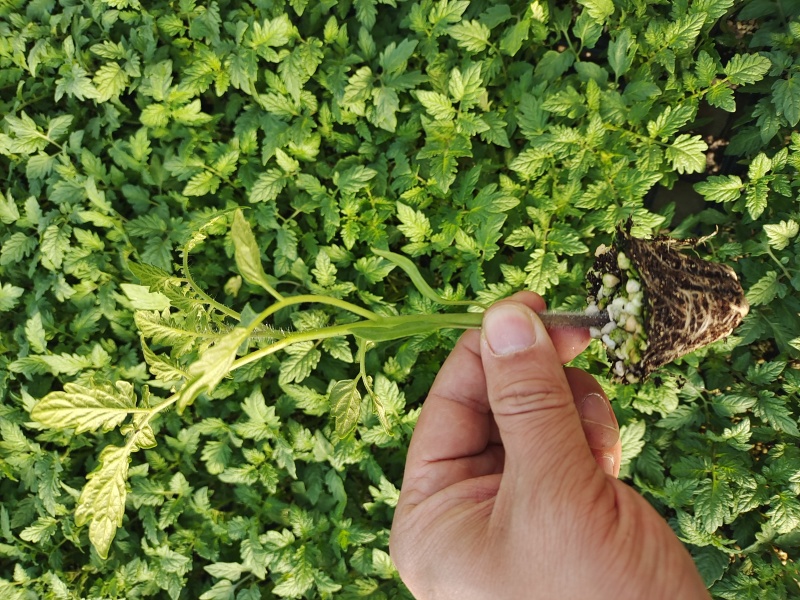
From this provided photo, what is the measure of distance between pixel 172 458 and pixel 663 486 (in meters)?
2.02

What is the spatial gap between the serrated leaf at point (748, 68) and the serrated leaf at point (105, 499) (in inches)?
83.7

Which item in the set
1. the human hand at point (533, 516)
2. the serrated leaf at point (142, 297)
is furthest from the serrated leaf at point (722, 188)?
the serrated leaf at point (142, 297)

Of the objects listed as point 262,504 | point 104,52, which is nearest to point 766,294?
point 262,504

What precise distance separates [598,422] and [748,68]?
4.14ft

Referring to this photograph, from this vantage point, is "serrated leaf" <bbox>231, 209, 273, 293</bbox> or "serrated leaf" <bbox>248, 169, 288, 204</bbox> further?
"serrated leaf" <bbox>248, 169, 288, 204</bbox>

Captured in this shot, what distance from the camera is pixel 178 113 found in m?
2.38

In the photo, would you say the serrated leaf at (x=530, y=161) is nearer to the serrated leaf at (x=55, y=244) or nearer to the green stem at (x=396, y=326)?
the green stem at (x=396, y=326)

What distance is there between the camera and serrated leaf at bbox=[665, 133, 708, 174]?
1.93m

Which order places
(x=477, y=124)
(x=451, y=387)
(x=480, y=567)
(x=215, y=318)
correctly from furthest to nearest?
(x=477, y=124)
(x=451, y=387)
(x=215, y=318)
(x=480, y=567)

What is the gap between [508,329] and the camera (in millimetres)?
1386

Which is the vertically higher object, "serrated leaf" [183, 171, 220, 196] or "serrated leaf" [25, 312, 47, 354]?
"serrated leaf" [183, 171, 220, 196]

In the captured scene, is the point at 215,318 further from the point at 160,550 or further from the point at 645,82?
the point at 645,82

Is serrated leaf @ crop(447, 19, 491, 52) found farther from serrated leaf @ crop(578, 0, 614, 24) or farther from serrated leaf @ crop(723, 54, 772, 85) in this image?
serrated leaf @ crop(723, 54, 772, 85)

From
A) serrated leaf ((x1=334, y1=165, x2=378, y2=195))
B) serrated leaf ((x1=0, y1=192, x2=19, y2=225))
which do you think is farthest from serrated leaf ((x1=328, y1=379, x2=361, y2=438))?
serrated leaf ((x1=0, y1=192, x2=19, y2=225))
